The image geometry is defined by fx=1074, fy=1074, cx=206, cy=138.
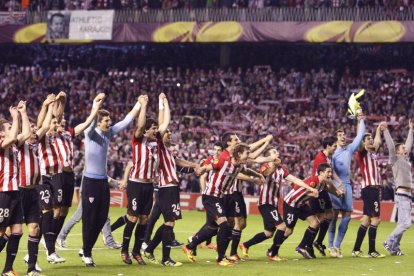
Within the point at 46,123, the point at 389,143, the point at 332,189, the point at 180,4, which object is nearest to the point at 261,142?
the point at 332,189

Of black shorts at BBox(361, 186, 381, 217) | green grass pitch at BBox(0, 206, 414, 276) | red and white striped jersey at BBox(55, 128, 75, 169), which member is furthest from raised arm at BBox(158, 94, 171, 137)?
black shorts at BBox(361, 186, 381, 217)

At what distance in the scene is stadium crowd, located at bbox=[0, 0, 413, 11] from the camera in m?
41.4

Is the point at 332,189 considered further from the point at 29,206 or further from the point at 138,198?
the point at 29,206

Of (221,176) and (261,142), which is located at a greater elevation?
(261,142)

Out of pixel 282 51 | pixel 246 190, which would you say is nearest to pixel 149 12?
pixel 282 51

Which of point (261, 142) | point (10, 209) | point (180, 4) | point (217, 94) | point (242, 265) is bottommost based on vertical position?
point (242, 265)

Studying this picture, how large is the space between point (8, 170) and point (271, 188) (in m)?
5.91

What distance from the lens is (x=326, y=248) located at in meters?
21.8

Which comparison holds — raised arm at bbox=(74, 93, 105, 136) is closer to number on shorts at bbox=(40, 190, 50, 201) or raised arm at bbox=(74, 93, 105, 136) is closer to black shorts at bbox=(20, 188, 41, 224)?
number on shorts at bbox=(40, 190, 50, 201)

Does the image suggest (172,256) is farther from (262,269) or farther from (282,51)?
(282,51)

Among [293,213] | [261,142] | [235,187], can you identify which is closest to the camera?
[235,187]

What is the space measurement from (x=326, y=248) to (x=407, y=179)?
85.0 inches

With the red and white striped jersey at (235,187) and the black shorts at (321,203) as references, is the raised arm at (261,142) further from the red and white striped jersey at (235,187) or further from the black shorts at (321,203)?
the black shorts at (321,203)

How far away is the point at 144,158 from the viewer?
1800cm
